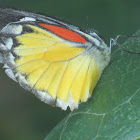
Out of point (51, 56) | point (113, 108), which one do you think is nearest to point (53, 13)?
point (51, 56)

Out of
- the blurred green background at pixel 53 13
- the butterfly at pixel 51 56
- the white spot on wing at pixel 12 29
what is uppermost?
the white spot on wing at pixel 12 29

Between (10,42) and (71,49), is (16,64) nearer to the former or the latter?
(10,42)

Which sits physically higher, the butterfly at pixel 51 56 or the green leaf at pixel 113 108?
the butterfly at pixel 51 56

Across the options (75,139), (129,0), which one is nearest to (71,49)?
(75,139)

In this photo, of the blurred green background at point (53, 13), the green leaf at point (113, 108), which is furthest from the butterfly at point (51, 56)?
the blurred green background at point (53, 13)

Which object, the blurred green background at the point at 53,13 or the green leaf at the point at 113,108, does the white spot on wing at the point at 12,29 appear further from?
the blurred green background at the point at 53,13

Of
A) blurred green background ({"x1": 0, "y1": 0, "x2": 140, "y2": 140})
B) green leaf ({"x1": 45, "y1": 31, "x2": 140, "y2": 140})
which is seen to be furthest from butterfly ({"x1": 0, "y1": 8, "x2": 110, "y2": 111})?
blurred green background ({"x1": 0, "y1": 0, "x2": 140, "y2": 140})

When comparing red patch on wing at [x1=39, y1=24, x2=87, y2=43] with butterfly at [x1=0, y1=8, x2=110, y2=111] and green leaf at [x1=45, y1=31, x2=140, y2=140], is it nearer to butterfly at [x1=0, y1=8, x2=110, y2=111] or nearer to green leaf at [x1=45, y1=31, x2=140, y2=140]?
butterfly at [x1=0, y1=8, x2=110, y2=111]
